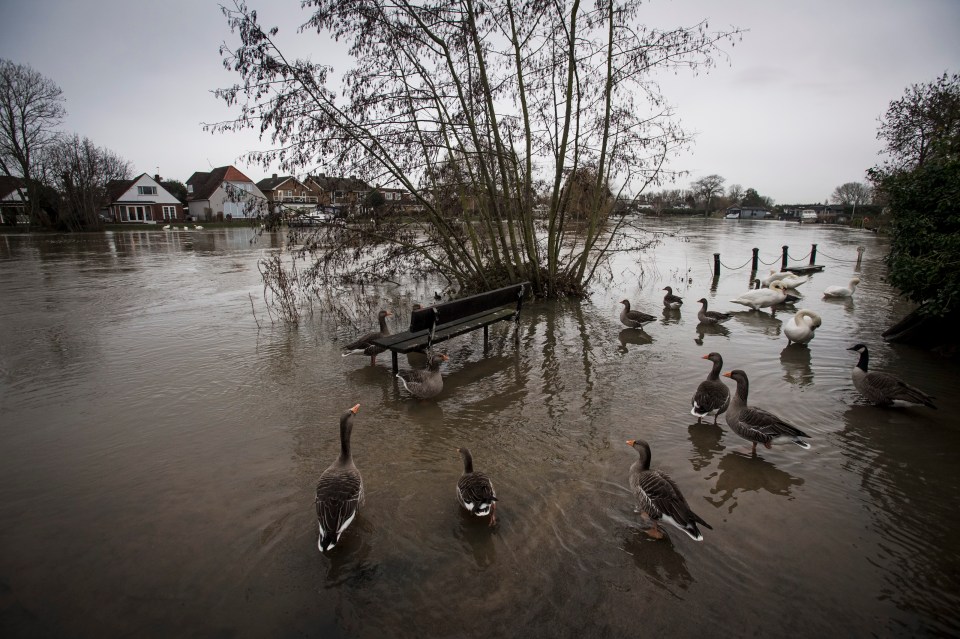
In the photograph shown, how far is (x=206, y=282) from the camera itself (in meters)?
16.3

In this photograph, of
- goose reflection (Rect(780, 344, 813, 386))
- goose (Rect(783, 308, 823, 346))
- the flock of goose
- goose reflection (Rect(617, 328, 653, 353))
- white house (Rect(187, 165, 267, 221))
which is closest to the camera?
the flock of goose

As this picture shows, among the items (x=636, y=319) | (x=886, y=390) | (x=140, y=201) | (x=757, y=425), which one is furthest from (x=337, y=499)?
(x=140, y=201)

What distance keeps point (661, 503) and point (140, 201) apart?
8349cm

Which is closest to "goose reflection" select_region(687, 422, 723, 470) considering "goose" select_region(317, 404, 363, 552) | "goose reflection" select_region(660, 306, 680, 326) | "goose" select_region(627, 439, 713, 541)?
"goose" select_region(627, 439, 713, 541)

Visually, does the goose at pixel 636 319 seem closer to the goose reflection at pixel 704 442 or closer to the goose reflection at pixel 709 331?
the goose reflection at pixel 709 331

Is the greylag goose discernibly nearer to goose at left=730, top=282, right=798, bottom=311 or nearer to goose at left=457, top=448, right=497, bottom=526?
goose at left=457, top=448, right=497, bottom=526

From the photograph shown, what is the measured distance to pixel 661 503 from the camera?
3.58 metres

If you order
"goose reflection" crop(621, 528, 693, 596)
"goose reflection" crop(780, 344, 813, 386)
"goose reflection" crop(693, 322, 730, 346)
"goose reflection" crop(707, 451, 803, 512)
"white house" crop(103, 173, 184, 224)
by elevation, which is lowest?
"goose reflection" crop(621, 528, 693, 596)

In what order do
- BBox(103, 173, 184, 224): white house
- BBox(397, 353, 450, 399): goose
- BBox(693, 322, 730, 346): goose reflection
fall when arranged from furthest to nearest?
BBox(103, 173, 184, 224): white house → BBox(693, 322, 730, 346): goose reflection → BBox(397, 353, 450, 399): goose

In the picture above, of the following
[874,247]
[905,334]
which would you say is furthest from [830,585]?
[874,247]

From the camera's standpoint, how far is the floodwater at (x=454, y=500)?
3002 millimetres

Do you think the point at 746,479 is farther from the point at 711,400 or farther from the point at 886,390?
the point at 886,390

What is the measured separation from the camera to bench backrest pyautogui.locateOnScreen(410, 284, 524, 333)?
6613mm

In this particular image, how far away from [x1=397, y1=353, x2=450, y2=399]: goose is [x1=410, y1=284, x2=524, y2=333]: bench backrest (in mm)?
682
